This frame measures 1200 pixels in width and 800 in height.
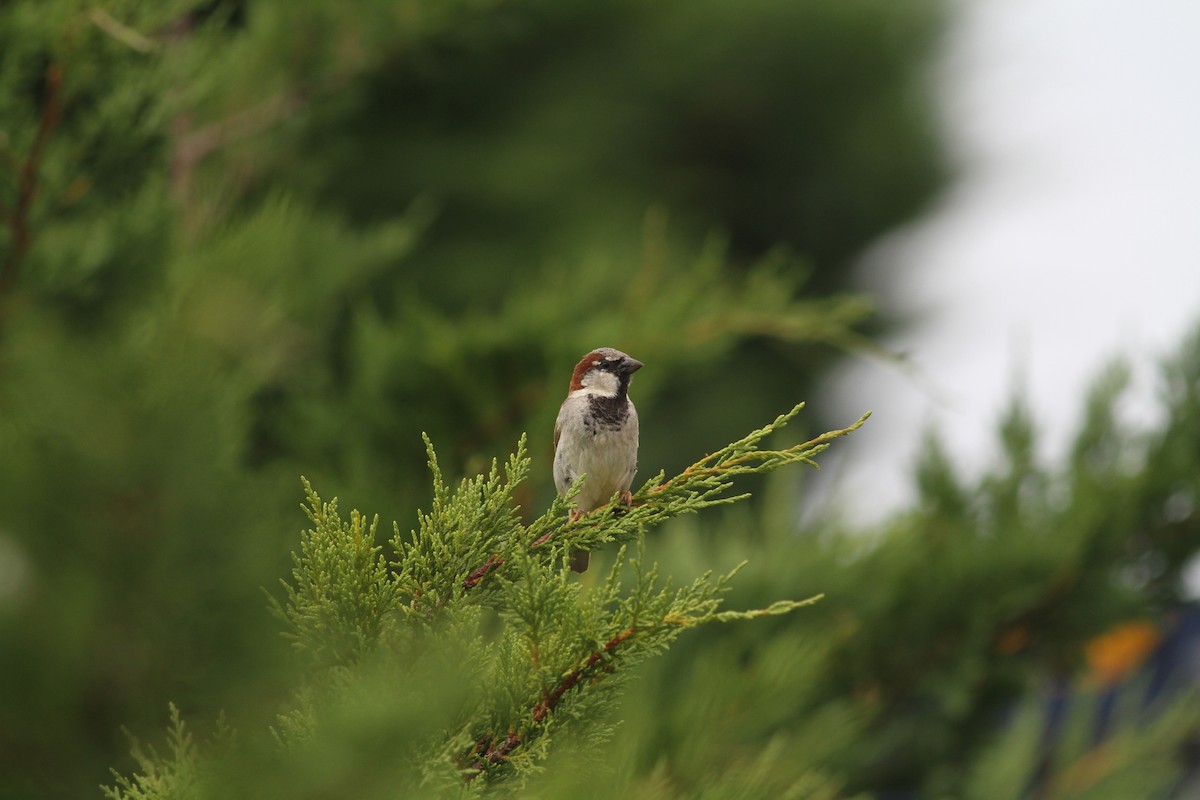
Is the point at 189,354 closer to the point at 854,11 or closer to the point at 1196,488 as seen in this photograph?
the point at 1196,488

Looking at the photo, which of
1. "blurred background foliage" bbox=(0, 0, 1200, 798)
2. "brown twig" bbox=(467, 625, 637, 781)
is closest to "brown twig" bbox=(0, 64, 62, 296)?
"blurred background foliage" bbox=(0, 0, 1200, 798)

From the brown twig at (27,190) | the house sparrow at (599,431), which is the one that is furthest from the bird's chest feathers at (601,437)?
the brown twig at (27,190)

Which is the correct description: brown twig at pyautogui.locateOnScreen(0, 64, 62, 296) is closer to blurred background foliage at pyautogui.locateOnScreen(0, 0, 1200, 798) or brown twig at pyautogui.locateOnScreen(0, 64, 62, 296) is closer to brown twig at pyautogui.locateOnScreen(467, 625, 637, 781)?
blurred background foliage at pyautogui.locateOnScreen(0, 0, 1200, 798)

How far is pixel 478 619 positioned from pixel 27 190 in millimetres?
1061

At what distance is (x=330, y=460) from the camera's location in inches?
92.2

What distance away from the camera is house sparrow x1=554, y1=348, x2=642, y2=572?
1.65 meters

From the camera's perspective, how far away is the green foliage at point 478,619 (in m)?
0.92

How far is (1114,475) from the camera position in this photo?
282 cm

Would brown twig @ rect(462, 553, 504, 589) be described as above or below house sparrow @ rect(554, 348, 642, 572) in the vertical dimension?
below

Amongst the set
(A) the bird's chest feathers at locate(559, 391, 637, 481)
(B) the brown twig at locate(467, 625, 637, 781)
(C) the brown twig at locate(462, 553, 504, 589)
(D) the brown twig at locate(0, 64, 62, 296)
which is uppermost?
(D) the brown twig at locate(0, 64, 62, 296)

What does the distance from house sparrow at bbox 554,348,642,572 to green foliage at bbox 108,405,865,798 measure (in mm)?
613

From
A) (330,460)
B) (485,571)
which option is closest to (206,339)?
(485,571)

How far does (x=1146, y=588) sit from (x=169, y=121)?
2234 millimetres

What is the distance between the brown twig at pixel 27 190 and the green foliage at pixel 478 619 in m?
0.91
